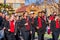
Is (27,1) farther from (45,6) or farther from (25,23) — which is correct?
(25,23)

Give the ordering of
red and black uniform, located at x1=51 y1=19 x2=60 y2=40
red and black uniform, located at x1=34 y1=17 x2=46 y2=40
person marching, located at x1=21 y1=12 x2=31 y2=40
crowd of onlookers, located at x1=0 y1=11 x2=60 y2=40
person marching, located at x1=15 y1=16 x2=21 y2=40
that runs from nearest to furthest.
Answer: crowd of onlookers, located at x1=0 y1=11 x2=60 y2=40 < person marching, located at x1=21 y1=12 x2=31 y2=40 < person marching, located at x1=15 y1=16 x2=21 y2=40 < red and black uniform, located at x1=51 y1=19 x2=60 y2=40 < red and black uniform, located at x1=34 y1=17 x2=46 y2=40

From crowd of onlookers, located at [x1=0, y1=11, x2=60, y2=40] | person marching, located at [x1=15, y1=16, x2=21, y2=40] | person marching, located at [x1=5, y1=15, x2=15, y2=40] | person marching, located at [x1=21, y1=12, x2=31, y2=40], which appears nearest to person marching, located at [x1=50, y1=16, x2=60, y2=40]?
crowd of onlookers, located at [x1=0, y1=11, x2=60, y2=40]

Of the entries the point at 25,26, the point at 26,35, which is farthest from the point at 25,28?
the point at 26,35

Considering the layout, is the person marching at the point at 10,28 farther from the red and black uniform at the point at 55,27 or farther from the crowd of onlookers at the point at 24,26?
the red and black uniform at the point at 55,27

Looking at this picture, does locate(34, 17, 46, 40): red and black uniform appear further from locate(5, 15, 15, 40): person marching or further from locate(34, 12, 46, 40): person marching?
locate(5, 15, 15, 40): person marching

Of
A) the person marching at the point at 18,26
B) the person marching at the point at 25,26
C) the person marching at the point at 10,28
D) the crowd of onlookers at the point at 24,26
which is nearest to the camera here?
the person marching at the point at 10,28

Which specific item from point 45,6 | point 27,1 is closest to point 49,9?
point 45,6

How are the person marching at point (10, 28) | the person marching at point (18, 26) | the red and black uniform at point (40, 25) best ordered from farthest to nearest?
the red and black uniform at point (40, 25), the person marching at point (18, 26), the person marching at point (10, 28)

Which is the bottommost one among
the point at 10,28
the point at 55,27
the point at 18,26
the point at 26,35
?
the point at 26,35

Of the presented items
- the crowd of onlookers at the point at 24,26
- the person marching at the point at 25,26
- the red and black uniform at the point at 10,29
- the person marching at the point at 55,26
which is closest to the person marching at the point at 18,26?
the crowd of onlookers at the point at 24,26

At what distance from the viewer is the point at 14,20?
12383mm

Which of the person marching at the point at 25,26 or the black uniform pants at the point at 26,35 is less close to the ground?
the person marching at the point at 25,26

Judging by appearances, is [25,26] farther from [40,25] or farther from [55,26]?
[55,26]

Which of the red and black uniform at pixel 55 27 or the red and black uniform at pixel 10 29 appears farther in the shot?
the red and black uniform at pixel 55 27
